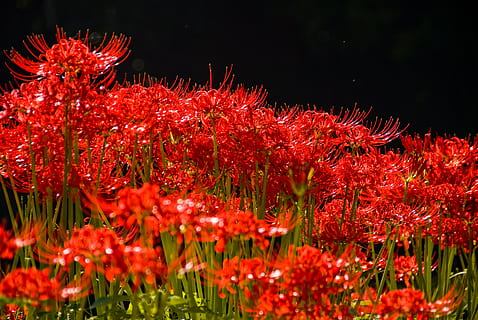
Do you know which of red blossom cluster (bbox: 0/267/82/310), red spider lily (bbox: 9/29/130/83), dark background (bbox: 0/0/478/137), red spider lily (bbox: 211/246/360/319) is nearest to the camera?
red blossom cluster (bbox: 0/267/82/310)

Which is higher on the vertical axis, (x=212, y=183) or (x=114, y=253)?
(x=114, y=253)

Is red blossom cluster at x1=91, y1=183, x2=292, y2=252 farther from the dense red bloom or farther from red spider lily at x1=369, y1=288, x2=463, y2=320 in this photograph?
red spider lily at x1=369, y1=288, x2=463, y2=320

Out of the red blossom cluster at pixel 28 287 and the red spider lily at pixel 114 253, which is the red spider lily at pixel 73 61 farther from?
the red blossom cluster at pixel 28 287

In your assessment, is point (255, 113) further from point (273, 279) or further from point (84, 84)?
point (273, 279)

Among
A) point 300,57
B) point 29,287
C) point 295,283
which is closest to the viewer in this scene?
point 29,287

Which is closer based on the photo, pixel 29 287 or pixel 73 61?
pixel 29 287

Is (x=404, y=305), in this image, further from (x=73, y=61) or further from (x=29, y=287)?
(x=73, y=61)

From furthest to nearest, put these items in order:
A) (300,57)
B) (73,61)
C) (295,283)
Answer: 1. (300,57)
2. (73,61)
3. (295,283)

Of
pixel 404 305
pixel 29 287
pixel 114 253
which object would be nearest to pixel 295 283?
pixel 404 305

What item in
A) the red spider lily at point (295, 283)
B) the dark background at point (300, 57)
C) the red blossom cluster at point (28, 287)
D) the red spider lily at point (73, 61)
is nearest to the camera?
the red blossom cluster at point (28, 287)

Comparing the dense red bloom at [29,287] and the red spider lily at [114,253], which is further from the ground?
the red spider lily at [114,253]

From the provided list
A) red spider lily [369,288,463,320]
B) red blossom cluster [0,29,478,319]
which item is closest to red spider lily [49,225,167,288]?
red blossom cluster [0,29,478,319]

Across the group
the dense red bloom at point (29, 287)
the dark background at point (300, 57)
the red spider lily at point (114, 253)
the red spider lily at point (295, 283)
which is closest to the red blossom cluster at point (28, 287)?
the dense red bloom at point (29, 287)

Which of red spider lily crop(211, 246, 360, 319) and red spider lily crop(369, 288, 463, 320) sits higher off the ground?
red spider lily crop(211, 246, 360, 319)
